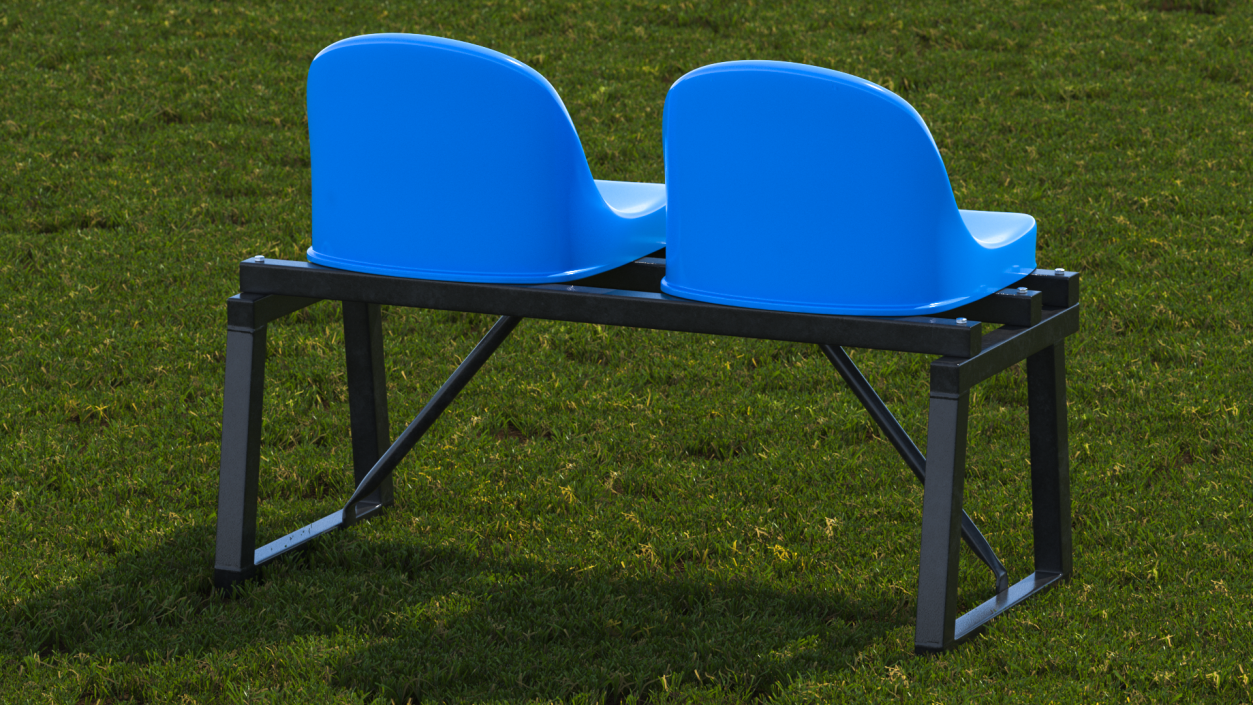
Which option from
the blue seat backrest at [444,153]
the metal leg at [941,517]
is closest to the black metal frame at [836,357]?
the metal leg at [941,517]

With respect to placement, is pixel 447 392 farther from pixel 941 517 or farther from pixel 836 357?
pixel 941 517

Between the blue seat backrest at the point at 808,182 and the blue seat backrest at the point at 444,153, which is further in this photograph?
the blue seat backrest at the point at 444,153

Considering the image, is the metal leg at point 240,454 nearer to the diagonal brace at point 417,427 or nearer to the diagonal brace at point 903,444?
the diagonal brace at point 417,427

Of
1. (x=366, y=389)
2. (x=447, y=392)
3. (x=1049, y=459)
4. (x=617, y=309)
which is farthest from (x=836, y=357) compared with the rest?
(x=366, y=389)

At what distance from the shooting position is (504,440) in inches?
219

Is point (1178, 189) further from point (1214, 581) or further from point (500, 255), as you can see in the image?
point (500, 255)

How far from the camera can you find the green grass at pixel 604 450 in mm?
3875

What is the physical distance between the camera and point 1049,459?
4.20 m

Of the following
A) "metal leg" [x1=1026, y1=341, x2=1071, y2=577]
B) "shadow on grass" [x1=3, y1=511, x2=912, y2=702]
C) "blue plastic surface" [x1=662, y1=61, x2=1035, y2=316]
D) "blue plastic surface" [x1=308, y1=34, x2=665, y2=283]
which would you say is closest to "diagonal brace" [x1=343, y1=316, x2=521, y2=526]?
"shadow on grass" [x1=3, y1=511, x2=912, y2=702]

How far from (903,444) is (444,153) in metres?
1.56

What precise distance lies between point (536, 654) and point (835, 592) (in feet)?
3.12

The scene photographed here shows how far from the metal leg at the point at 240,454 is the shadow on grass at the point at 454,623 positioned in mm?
97

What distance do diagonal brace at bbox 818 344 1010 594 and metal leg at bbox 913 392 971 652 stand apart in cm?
41

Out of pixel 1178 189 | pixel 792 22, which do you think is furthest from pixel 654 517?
pixel 792 22
